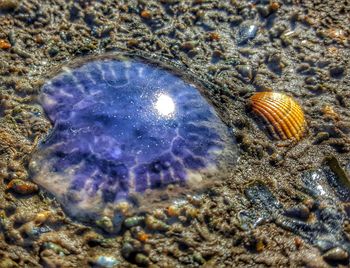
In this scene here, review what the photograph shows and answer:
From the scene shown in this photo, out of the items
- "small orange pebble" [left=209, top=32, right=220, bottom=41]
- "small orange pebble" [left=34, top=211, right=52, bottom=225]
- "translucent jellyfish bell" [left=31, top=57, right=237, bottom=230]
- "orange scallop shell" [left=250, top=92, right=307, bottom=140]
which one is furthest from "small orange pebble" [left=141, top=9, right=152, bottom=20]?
"small orange pebble" [left=34, top=211, right=52, bottom=225]

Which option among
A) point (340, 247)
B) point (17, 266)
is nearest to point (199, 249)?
point (340, 247)

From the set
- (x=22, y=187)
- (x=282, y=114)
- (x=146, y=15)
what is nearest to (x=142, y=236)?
(x=22, y=187)

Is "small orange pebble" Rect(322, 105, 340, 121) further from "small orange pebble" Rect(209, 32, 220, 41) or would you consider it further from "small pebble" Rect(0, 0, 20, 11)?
"small pebble" Rect(0, 0, 20, 11)

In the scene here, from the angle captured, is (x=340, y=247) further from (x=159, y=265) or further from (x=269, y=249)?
(x=159, y=265)

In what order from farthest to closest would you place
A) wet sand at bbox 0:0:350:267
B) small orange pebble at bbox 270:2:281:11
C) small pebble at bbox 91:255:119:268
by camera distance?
small orange pebble at bbox 270:2:281:11
wet sand at bbox 0:0:350:267
small pebble at bbox 91:255:119:268

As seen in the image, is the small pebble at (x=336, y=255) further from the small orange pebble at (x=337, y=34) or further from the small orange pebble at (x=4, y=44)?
the small orange pebble at (x=4, y=44)

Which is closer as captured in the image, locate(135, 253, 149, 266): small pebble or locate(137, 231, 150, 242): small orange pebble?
locate(135, 253, 149, 266): small pebble

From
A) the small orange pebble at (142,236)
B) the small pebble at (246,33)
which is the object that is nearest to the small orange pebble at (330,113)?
the small pebble at (246,33)
